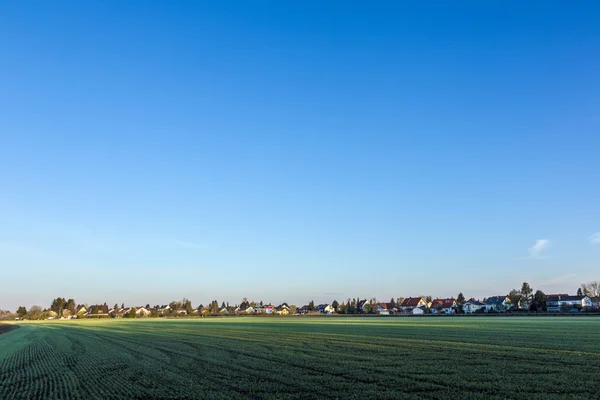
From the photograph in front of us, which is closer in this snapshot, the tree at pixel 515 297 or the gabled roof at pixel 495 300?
the tree at pixel 515 297

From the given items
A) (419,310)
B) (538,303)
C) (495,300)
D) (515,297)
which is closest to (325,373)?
(538,303)

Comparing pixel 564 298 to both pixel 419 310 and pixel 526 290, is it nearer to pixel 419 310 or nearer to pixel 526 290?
pixel 526 290

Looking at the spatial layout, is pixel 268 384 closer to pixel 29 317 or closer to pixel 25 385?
pixel 25 385

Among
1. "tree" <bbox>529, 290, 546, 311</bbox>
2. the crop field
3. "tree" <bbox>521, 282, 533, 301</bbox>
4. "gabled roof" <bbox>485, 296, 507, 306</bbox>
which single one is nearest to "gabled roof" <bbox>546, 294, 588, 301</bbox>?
"gabled roof" <bbox>485, 296, 507, 306</bbox>

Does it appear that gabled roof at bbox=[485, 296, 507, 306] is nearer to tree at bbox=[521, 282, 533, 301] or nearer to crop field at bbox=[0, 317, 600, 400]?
tree at bbox=[521, 282, 533, 301]

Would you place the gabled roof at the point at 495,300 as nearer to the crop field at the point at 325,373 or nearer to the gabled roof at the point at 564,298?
the gabled roof at the point at 564,298

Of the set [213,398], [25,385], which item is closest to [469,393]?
[213,398]

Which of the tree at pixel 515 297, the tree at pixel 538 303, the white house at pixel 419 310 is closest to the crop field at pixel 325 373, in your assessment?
the tree at pixel 538 303

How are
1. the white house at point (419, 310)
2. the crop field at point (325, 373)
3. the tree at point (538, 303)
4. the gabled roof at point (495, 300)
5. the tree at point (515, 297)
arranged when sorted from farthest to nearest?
the gabled roof at point (495, 300)
the white house at point (419, 310)
the tree at point (515, 297)
the tree at point (538, 303)
the crop field at point (325, 373)

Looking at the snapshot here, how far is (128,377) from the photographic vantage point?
68.6 ft

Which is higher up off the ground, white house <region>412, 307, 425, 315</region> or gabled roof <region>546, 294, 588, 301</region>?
gabled roof <region>546, 294, 588, 301</region>

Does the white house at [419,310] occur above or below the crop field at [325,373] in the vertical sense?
below

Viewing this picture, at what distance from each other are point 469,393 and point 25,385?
19.4m

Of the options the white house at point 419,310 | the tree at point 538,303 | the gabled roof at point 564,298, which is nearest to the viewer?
the tree at point 538,303
